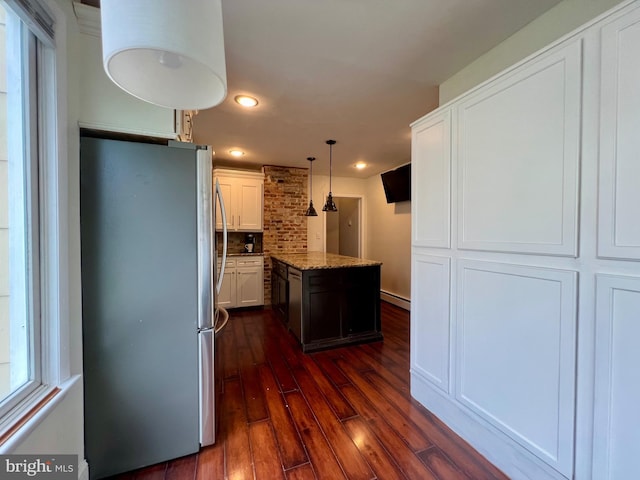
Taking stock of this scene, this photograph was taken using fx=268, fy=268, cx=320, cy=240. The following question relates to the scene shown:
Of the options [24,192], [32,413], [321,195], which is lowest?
[32,413]

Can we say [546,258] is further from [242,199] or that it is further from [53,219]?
[242,199]

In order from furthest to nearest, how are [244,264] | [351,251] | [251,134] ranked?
1. [351,251]
2. [244,264]
3. [251,134]

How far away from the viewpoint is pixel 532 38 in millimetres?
1558

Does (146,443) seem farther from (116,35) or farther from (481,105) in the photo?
(481,105)

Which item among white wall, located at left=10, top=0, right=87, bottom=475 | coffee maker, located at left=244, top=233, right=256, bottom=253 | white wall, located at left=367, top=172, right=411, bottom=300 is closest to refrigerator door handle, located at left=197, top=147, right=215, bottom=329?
white wall, located at left=10, top=0, right=87, bottom=475

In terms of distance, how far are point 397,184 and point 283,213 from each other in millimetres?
2122

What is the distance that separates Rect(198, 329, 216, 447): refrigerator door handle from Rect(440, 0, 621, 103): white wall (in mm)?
2451

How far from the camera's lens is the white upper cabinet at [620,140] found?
3.28 ft

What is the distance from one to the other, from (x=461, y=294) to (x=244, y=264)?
359 cm

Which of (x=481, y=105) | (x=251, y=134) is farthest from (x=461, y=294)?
(x=251, y=134)

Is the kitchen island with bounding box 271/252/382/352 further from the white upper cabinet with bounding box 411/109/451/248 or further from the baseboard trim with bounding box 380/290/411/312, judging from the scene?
the baseboard trim with bounding box 380/290/411/312

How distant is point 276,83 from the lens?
7.10ft

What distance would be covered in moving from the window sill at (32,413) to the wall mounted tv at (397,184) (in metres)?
4.43

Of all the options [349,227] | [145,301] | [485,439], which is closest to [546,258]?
[485,439]
